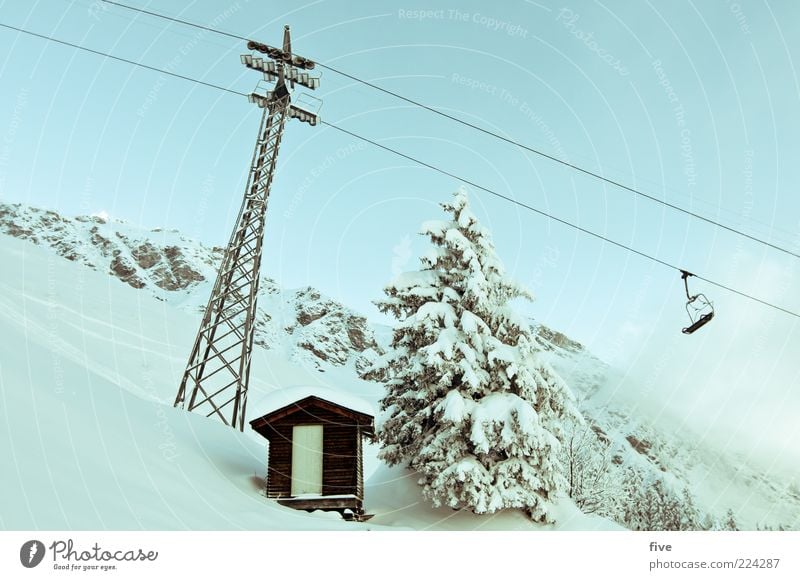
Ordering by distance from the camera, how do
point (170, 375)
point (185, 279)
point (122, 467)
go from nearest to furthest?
point (122, 467), point (170, 375), point (185, 279)

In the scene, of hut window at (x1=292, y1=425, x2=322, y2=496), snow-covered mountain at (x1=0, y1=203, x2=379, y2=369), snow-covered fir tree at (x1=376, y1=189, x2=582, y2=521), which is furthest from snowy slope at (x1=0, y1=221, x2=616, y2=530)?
snow-covered mountain at (x1=0, y1=203, x2=379, y2=369)

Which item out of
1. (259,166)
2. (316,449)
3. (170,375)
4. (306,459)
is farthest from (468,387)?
(170,375)

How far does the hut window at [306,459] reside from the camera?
948 centimetres

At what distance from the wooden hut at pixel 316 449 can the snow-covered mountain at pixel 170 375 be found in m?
0.67

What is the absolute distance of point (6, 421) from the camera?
5.71 metres

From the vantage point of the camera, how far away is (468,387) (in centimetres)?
1009

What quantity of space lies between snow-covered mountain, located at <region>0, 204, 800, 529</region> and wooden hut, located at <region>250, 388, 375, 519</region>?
0.67m

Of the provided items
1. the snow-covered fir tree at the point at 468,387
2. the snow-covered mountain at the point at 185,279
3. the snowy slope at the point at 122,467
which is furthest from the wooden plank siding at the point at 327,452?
the snow-covered mountain at the point at 185,279

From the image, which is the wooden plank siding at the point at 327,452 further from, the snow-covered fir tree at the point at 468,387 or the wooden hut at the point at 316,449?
the snow-covered fir tree at the point at 468,387

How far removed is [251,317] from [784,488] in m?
25.0

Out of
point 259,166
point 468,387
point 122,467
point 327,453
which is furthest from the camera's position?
point 259,166

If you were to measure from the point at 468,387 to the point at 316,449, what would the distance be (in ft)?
9.01

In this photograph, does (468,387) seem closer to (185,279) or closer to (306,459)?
(306,459)
